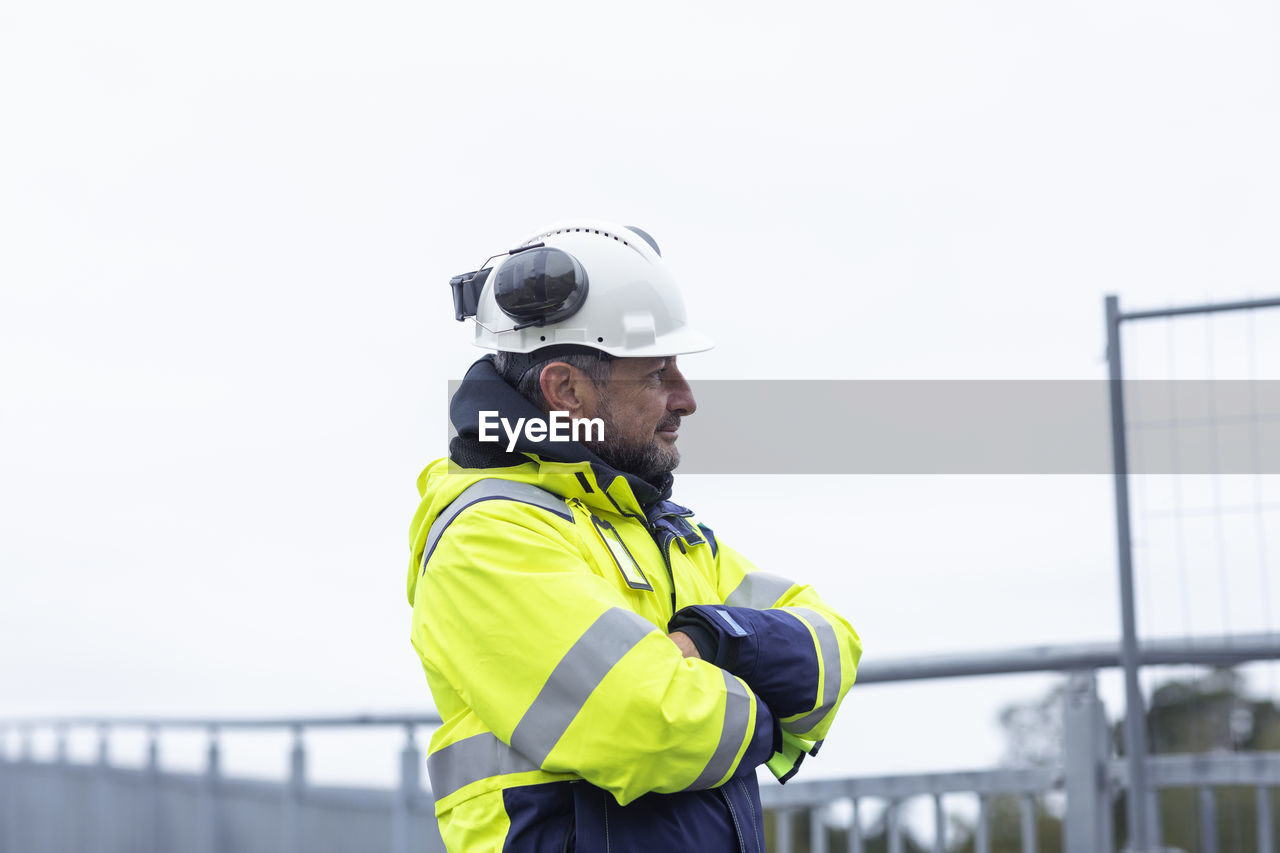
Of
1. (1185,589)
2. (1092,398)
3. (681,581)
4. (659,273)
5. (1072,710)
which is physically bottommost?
(1072,710)

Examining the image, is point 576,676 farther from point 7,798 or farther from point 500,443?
point 7,798

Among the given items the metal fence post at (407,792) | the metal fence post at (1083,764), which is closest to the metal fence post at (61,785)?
the metal fence post at (407,792)

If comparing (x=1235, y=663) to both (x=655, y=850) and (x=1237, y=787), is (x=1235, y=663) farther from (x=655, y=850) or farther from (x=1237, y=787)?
(x=655, y=850)

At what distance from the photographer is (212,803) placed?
767 cm

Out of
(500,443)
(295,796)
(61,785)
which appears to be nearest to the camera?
(500,443)

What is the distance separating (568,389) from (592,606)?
0.68 m

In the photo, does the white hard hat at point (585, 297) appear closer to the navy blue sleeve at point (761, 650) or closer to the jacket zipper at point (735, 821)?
the navy blue sleeve at point (761, 650)

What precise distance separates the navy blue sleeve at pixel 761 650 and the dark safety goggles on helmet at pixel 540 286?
28.5 inches

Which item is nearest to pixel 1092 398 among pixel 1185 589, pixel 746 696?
pixel 1185 589

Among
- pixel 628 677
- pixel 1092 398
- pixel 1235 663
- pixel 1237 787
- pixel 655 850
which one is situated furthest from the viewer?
pixel 1092 398

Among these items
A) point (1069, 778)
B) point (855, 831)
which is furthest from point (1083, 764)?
point (855, 831)

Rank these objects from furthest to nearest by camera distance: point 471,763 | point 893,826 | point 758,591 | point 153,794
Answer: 1. point 153,794
2. point 893,826
3. point 758,591
4. point 471,763

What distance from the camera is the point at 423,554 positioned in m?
2.67

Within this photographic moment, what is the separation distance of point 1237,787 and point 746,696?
2.58m
